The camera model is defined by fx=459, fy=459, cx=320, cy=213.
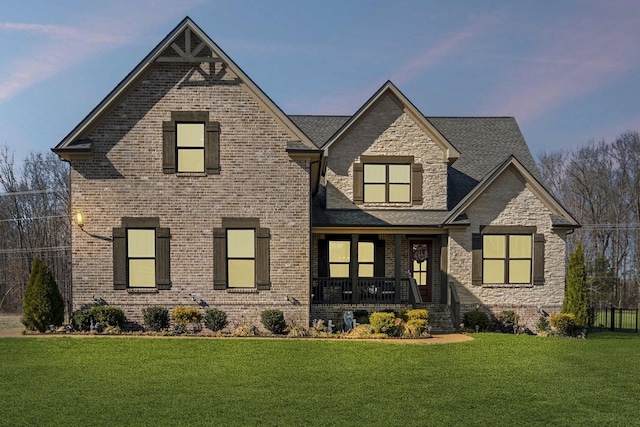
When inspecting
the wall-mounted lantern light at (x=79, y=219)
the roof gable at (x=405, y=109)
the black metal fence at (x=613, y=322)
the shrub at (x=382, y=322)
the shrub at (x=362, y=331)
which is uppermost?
the roof gable at (x=405, y=109)

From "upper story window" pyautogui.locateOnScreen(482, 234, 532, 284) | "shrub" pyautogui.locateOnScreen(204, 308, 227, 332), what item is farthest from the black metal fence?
"shrub" pyautogui.locateOnScreen(204, 308, 227, 332)

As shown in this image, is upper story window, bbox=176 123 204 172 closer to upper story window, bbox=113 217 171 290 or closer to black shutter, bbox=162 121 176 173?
black shutter, bbox=162 121 176 173

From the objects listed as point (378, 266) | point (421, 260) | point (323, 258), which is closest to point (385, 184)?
point (378, 266)

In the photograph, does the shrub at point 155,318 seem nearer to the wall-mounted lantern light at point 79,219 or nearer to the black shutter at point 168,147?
the wall-mounted lantern light at point 79,219

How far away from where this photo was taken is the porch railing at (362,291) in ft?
58.2

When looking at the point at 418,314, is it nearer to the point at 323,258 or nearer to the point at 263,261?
the point at 323,258

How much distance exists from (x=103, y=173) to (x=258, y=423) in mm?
11459

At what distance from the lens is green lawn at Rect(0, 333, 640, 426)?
7566 millimetres

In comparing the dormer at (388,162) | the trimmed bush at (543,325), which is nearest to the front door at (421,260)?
the dormer at (388,162)

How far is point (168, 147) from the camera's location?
15555 mm

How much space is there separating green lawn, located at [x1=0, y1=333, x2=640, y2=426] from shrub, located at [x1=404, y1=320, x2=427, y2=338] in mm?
1406

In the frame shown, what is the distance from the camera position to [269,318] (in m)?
15.0

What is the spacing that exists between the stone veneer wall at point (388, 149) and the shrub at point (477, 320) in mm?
4542

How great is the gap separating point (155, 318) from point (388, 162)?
1081cm
